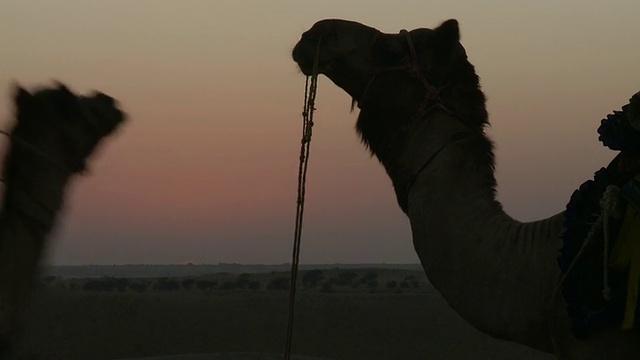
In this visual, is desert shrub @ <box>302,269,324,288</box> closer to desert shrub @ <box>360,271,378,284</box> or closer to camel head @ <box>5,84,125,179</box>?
desert shrub @ <box>360,271,378,284</box>

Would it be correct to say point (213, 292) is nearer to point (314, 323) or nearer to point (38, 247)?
point (314, 323)

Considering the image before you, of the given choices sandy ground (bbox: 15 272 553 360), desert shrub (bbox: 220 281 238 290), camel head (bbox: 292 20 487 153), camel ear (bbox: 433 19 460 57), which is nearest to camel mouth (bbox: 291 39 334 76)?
camel head (bbox: 292 20 487 153)

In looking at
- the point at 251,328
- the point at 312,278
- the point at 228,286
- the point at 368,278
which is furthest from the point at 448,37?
the point at 368,278

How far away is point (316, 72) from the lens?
20.9ft

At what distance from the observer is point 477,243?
5625mm

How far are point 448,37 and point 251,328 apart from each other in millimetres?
21290

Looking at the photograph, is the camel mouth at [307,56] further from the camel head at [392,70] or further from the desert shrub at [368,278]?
the desert shrub at [368,278]

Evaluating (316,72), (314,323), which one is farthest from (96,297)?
(316,72)

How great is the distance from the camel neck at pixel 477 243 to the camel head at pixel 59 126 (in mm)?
1685

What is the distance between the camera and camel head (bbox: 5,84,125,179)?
4949mm

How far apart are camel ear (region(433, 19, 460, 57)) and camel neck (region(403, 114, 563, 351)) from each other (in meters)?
0.39

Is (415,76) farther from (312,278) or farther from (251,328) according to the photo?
(312,278)

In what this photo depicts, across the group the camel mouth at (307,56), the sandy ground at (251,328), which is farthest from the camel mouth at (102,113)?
the sandy ground at (251,328)

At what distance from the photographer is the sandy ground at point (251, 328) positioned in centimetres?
2472
